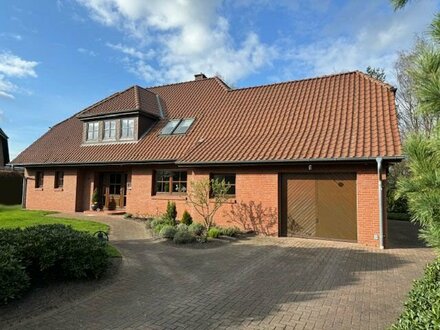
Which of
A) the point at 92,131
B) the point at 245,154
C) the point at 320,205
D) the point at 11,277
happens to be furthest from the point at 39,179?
the point at 11,277

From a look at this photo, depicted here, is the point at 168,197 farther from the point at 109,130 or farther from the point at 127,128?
the point at 109,130

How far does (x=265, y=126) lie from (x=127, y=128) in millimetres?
8269

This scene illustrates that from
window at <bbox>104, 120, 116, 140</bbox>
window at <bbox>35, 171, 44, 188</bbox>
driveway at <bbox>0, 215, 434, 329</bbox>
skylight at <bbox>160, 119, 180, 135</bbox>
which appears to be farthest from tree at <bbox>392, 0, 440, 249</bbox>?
window at <bbox>35, 171, 44, 188</bbox>

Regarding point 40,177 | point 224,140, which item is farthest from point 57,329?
point 40,177

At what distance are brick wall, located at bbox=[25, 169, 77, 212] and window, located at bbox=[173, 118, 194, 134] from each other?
264 inches

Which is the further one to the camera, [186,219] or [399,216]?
[399,216]

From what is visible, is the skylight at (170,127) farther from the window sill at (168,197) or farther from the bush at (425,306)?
the bush at (425,306)

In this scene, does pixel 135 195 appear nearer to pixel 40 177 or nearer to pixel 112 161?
pixel 112 161

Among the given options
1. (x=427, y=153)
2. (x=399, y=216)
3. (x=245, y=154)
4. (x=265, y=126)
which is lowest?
(x=399, y=216)

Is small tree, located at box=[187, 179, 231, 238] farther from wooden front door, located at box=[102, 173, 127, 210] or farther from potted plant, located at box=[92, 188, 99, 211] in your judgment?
potted plant, located at box=[92, 188, 99, 211]

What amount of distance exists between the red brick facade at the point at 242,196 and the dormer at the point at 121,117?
2.04 meters

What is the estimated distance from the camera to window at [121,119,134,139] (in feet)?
61.4

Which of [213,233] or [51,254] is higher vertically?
[51,254]

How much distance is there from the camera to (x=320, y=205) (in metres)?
12.1
